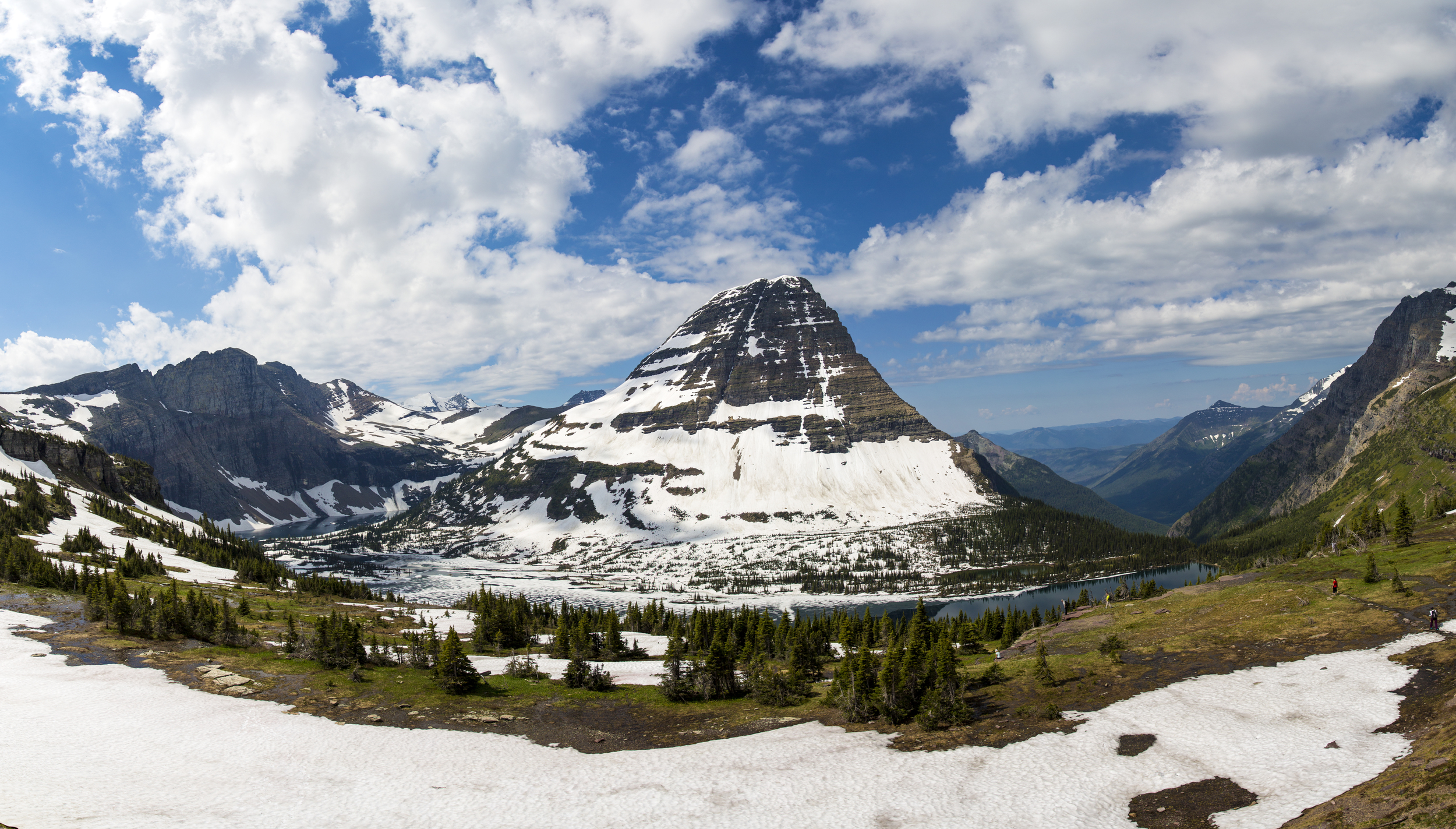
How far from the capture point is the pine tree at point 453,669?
50.2 meters

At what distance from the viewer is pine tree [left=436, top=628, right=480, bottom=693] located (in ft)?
165

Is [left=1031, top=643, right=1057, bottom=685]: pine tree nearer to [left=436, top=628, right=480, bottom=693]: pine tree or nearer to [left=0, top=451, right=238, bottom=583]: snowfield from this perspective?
[left=436, top=628, right=480, bottom=693]: pine tree

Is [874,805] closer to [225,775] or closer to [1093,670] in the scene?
[1093,670]

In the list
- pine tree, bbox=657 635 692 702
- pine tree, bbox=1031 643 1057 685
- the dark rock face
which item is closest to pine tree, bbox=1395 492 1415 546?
pine tree, bbox=1031 643 1057 685

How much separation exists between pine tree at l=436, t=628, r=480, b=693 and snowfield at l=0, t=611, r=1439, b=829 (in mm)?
8707

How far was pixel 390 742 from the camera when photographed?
39.3 m

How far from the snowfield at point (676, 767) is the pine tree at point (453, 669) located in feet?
28.6

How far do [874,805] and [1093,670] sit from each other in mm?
27253

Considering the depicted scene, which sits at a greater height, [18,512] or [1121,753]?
[18,512]

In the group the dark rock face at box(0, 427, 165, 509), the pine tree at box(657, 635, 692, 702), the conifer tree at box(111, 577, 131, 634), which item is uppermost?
the dark rock face at box(0, 427, 165, 509)

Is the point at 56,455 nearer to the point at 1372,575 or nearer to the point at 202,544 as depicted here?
the point at 202,544

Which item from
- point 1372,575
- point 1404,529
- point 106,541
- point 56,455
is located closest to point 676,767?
point 1372,575

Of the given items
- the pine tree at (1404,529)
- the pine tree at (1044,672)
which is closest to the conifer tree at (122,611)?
the pine tree at (1044,672)

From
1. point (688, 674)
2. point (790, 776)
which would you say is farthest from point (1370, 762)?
point (688, 674)
